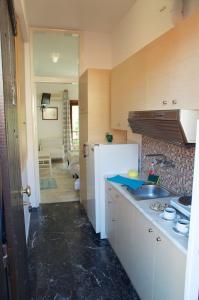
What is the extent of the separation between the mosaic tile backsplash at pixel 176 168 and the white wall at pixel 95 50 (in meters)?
1.69


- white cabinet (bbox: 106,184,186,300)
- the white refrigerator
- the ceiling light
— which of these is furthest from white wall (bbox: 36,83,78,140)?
white cabinet (bbox: 106,184,186,300)

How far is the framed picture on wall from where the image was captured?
23.5ft

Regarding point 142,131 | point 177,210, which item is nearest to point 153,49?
point 142,131

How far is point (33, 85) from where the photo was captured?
3371 millimetres

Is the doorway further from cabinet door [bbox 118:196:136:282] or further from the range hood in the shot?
the range hood

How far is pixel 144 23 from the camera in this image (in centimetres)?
242

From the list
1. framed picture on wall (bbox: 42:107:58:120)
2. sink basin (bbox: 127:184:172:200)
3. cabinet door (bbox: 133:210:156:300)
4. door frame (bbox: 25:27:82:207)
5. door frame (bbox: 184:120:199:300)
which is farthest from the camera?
framed picture on wall (bbox: 42:107:58:120)

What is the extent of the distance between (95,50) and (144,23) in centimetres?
118

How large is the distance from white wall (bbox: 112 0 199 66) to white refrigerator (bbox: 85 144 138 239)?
121cm

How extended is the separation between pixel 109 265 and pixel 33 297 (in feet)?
2.47

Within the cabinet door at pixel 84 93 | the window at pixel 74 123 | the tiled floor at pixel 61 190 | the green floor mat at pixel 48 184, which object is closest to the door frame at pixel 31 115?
the tiled floor at pixel 61 190

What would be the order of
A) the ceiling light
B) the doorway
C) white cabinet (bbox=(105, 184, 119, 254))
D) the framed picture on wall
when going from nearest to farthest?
white cabinet (bbox=(105, 184, 119, 254)) < the doorway < the ceiling light < the framed picture on wall

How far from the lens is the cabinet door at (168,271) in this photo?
1191mm

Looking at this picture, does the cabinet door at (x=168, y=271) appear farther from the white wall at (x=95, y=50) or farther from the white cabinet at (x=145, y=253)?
the white wall at (x=95, y=50)
